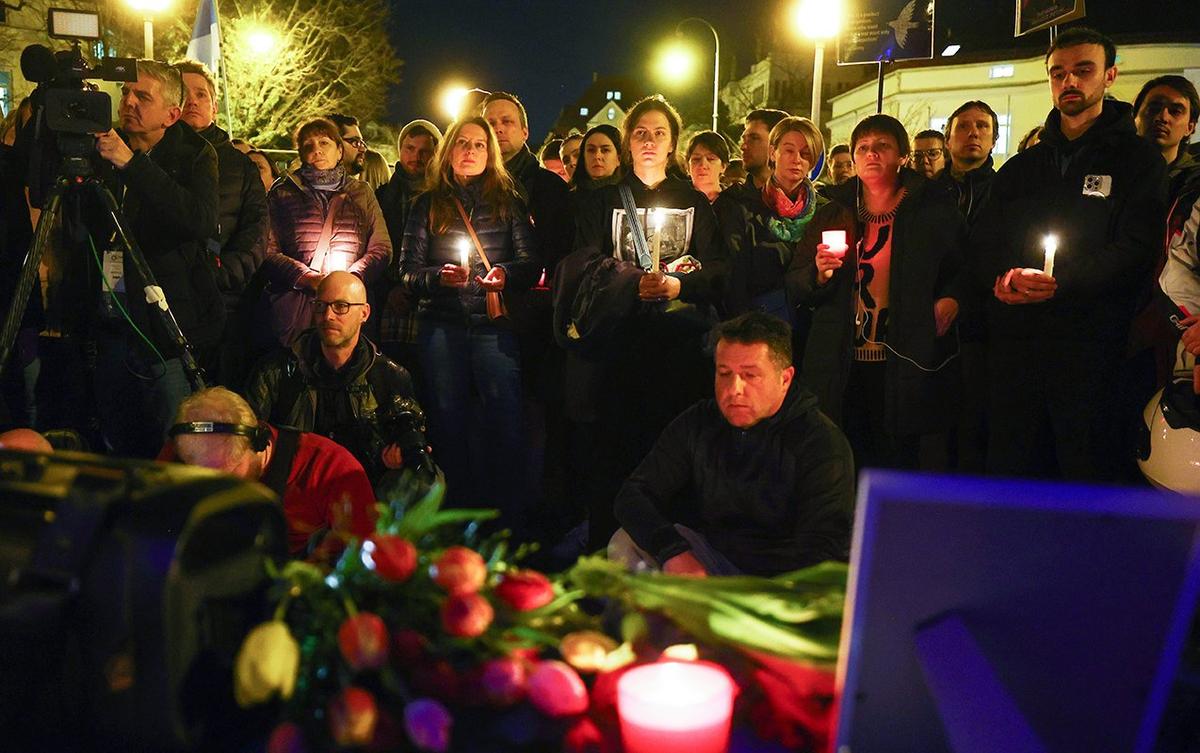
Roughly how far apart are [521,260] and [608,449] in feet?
3.31

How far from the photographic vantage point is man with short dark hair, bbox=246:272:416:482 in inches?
152

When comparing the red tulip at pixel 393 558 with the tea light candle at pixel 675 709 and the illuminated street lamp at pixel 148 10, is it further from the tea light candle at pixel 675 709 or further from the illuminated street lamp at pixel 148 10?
the illuminated street lamp at pixel 148 10

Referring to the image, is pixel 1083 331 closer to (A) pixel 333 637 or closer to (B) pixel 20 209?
(A) pixel 333 637

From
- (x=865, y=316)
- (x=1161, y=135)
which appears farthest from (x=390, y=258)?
(x=1161, y=135)

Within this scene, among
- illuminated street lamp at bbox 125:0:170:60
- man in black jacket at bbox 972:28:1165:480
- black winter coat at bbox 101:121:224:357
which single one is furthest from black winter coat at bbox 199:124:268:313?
illuminated street lamp at bbox 125:0:170:60

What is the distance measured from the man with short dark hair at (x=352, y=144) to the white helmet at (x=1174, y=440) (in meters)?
4.84

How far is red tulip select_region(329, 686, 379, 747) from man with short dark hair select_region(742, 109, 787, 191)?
5130 millimetres

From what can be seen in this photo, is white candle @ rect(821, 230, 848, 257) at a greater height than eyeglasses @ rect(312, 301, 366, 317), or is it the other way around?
white candle @ rect(821, 230, 848, 257)

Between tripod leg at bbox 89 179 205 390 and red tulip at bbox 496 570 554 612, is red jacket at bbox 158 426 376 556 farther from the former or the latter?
red tulip at bbox 496 570 554 612

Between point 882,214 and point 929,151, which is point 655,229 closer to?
point 882,214

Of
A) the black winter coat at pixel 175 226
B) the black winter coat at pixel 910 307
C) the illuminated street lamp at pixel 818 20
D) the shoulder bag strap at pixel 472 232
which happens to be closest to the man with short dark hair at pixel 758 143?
the black winter coat at pixel 910 307

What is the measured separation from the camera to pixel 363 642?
115cm

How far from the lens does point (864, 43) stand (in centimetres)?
950

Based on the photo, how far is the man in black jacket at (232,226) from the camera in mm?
5215
